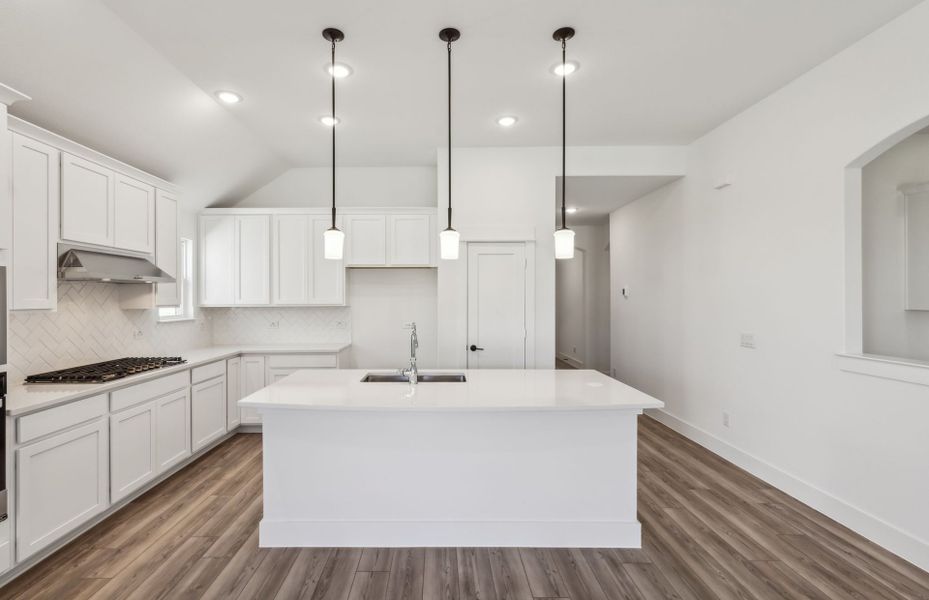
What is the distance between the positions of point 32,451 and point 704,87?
15.8 feet

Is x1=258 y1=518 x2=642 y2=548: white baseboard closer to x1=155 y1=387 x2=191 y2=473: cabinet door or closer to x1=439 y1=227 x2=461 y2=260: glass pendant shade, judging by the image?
x1=155 y1=387 x2=191 y2=473: cabinet door

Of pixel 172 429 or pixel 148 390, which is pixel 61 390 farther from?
pixel 172 429

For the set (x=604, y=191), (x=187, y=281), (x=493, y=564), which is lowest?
(x=493, y=564)

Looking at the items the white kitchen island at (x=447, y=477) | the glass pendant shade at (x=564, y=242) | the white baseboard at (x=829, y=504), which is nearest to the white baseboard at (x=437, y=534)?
the white kitchen island at (x=447, y=477)

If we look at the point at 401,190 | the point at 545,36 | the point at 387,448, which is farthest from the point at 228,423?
the point at 545,36

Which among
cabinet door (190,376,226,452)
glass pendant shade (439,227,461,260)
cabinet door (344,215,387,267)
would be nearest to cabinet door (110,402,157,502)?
cabinet door (190,376,226,452)

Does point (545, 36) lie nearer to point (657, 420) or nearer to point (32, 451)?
point (32, 451)

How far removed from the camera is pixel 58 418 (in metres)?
2.26

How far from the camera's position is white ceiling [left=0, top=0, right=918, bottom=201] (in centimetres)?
224

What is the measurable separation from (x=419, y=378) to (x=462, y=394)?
2.49 feet

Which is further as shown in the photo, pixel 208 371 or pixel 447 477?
pixel 208 371

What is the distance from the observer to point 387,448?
242cm

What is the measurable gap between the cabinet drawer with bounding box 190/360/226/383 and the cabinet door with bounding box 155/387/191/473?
0.15 m

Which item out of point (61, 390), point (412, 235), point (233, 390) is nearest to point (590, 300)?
point (412, 235)
